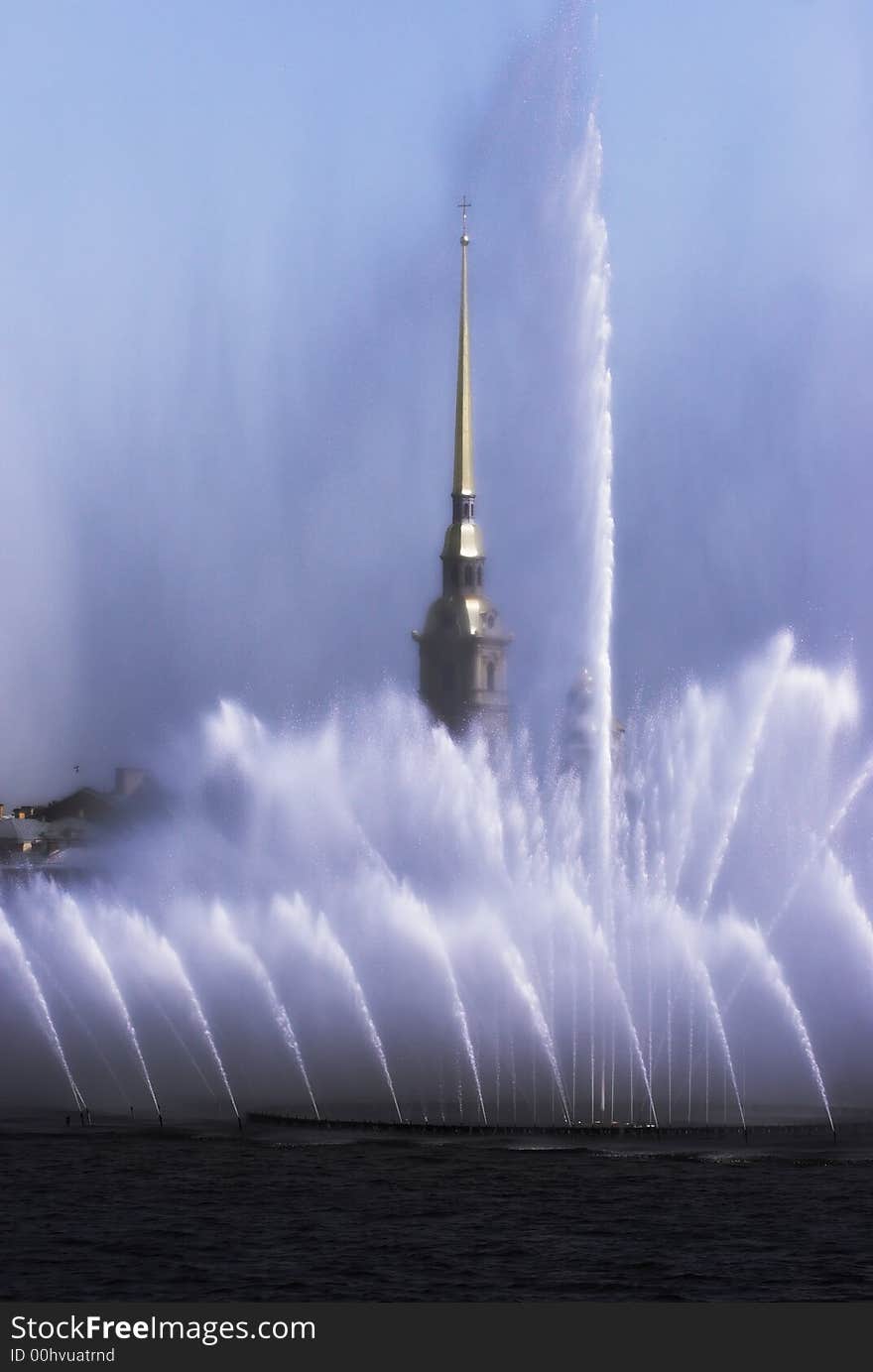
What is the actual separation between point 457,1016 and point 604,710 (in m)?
10.9

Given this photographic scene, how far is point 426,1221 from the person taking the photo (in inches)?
1873

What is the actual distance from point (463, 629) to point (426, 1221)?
86.9m

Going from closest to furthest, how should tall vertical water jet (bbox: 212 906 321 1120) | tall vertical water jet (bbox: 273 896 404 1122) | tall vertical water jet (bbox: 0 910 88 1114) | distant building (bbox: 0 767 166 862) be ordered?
1. tall vertical water jet (bbox: 273 896 404 1122)
2. tall vertical water jet (bbox: 212 906 321 1120)
3. tall vertical water jet (bbox: 0 910 88 1114)
4. distant building (bbox: 0 767 166 862)

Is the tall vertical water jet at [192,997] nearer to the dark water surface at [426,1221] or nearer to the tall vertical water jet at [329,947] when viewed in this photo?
the tall vertical water jet at [329,947]

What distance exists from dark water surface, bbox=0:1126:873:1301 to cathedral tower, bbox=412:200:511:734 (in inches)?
2904

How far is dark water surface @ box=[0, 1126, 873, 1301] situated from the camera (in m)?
41.7

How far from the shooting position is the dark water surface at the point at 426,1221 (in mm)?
41719

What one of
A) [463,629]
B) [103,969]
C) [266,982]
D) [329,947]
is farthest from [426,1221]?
[463,629]

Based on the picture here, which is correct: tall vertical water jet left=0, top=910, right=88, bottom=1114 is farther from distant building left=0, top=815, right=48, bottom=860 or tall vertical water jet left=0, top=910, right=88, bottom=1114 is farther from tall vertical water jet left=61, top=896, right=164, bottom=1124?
distant building left=0, top=815, right=48, bottom=860

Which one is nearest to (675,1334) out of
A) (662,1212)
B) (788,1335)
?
(788,1335)

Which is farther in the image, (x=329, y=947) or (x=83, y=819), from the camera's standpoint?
(x=83, y=819)

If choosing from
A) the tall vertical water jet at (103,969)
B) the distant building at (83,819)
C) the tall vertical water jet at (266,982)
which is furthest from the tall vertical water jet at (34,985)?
the distant building at (83,819)

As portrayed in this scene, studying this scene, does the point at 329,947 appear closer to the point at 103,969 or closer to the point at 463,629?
the point at 103,969

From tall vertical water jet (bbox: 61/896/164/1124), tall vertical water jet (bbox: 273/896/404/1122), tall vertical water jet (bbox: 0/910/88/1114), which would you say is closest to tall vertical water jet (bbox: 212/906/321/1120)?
tall vertical water jet (bbox: 273/896/404/1122)
